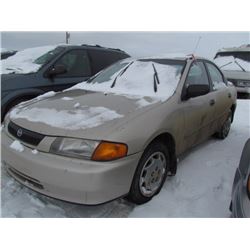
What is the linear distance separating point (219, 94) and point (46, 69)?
8.78 feet

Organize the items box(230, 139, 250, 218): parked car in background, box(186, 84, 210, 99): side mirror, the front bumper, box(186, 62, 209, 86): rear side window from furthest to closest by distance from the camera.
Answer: box(186, 62, 209, 86): rear side window, box(186, 84, 210, 99): side mirror, the front bumper, box(230, 139, 250, 218): parked car in background

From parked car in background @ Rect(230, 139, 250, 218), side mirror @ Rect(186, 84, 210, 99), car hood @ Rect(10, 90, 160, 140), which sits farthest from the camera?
side mirror @ Rect(186, 84, 210, 99)

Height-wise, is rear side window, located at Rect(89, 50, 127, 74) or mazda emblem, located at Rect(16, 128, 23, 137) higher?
rear side window, located at Rect(89, 50, 127, 74)

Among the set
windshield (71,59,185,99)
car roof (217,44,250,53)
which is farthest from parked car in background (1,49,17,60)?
car roof (217,44,250,53)

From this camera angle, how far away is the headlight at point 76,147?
2305 mm

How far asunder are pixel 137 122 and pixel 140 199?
0.75 metres

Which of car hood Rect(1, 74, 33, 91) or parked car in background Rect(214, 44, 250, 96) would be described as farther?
parked car in background Rect(214, 44, 250, 96)

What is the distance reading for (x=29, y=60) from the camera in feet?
15.9

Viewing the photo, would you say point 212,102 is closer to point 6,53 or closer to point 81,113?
point 81,113

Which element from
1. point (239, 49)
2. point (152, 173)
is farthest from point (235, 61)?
point (152, 173)

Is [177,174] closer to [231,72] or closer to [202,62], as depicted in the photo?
[202,62]

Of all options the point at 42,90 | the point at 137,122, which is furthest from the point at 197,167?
the point at 42,90

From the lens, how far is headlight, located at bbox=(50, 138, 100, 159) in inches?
90.7

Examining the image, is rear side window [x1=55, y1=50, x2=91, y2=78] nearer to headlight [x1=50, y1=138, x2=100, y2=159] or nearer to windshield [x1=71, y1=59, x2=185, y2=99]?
windshield [x1=71, y1=59, x2=185, y2=99]
